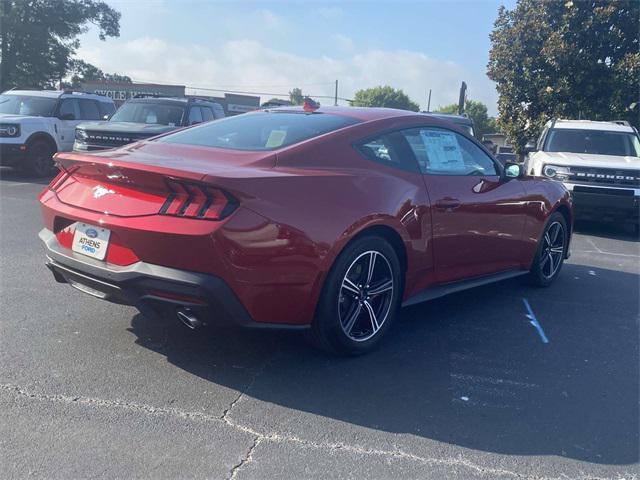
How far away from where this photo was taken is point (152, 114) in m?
13.1

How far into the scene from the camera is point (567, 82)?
18125mm

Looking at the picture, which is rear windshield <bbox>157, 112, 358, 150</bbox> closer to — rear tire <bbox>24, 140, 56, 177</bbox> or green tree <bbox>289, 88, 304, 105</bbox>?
rear tire <bbox>24, 140, 56, 177</bbox>

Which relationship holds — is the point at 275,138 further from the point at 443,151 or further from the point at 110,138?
the point at 110,138

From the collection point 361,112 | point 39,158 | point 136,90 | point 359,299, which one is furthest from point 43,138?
point 136,90

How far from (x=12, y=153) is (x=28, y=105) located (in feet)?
5.27

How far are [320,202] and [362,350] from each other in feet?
3.47

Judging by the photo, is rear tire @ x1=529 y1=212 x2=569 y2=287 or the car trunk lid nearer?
the car trunk lid

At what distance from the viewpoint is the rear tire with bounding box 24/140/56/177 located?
521 inches

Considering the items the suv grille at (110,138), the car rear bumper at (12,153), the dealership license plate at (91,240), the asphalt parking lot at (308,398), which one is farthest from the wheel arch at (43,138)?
the dealership license plate at (91,240)

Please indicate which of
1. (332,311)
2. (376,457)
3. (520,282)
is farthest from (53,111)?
(376,457)

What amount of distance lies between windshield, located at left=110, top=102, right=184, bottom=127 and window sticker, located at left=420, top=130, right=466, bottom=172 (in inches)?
345

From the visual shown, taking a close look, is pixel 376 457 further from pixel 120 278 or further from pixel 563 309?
pixel 563 309

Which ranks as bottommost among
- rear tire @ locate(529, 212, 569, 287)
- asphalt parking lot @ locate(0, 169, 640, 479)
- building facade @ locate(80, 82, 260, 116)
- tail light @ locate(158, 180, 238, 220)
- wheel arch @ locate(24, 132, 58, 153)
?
asphalt parking lot @ locate(0, 169, 640, 479)

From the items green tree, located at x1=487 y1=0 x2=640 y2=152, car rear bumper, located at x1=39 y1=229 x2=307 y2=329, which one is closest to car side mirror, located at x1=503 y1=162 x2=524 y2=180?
car rear bumper, located at x1=39 y1=229 x2=307 y2=329
